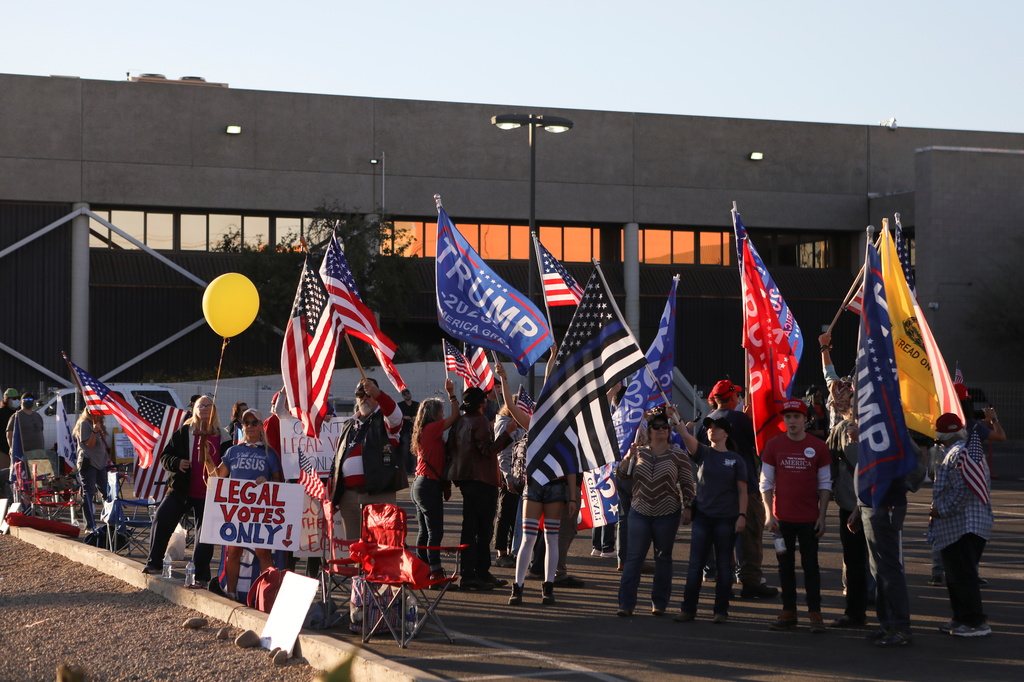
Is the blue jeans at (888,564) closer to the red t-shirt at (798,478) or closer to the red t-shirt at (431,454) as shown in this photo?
the red t-shirt at (798,478)

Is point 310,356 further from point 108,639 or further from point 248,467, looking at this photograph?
point 108,639

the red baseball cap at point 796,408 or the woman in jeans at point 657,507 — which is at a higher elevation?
the red baseball cap at point 796,408

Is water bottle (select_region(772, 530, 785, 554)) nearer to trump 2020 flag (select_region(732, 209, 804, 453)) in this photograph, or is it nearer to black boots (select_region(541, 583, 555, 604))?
trump 2020 flag (select_region(732, 209, 804, 453))

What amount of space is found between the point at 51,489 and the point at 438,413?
7.78 meters

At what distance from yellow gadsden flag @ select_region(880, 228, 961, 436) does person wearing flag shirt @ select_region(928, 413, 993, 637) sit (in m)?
0.40

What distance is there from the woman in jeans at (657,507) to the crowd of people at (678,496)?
0.01 metres

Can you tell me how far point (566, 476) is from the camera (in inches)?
410

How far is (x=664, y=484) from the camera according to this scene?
988 centimetres

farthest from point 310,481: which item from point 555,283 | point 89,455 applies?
point 89,455

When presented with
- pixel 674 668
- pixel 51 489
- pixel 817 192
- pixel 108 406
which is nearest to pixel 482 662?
pixel 674 668

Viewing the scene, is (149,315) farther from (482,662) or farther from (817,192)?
(482,662)

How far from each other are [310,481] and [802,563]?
4.20 m

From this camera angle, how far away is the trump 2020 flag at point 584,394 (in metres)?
9.74

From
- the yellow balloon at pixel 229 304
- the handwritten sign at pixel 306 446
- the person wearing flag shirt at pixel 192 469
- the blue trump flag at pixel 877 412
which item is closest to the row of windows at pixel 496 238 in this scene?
the yellow balloon at pixel 229 304
